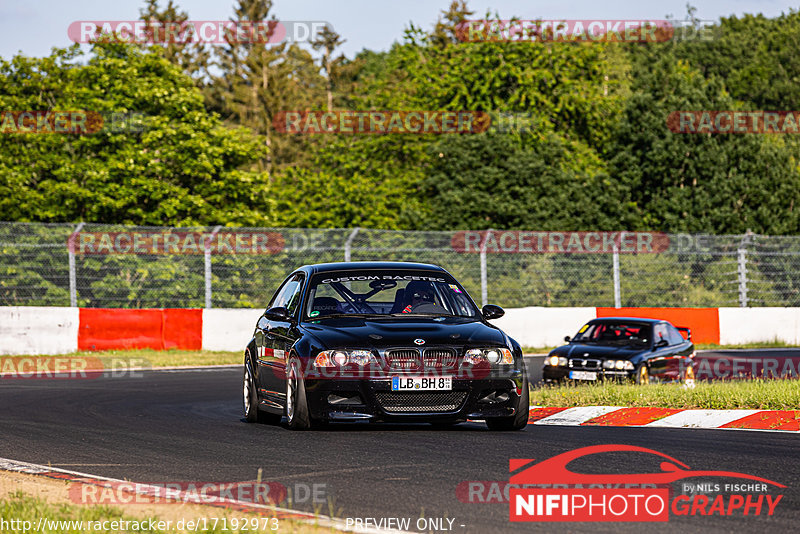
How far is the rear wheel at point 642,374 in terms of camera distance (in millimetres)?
16966

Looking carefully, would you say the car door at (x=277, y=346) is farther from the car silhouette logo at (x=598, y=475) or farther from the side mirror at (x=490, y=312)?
the car silhouette logo at (x=598, y=475)

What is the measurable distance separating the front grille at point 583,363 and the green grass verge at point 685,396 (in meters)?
3.25

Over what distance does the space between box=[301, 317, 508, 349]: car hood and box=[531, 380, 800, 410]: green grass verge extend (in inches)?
105

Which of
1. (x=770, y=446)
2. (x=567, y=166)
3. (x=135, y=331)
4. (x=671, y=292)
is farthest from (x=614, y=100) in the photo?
(x=770, y=446)

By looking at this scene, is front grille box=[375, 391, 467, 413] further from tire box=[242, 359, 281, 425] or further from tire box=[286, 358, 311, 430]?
tire box=[242, 359, 281, 425]

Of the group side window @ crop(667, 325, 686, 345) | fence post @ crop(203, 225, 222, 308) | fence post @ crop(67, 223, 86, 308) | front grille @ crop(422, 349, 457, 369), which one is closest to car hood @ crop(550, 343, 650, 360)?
side window @ crop(667, 325, 686, 345)

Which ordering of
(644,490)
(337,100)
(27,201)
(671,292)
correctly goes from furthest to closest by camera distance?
1. (337,100)
2. (27,201)
3. (671,292)
4. (644,490)

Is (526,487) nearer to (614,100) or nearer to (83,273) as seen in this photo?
(83,273)

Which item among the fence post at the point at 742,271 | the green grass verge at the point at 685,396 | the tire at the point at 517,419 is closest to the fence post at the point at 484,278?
the fence post at the point at 742,271

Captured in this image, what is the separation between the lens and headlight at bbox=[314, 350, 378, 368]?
32.6 feet

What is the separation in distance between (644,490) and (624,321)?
39.3ft

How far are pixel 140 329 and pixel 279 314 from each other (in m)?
13.4

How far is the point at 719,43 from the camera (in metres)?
82.2

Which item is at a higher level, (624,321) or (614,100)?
(614,100)
